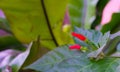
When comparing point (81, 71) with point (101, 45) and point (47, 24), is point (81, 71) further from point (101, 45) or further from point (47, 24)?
point (47, 24)

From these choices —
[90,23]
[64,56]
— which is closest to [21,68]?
[64,56]

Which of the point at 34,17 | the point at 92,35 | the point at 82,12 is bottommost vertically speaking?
the point at 82,12

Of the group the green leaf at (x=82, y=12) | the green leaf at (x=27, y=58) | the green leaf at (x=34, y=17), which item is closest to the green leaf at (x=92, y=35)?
the green leaf at (x=27, y=58)

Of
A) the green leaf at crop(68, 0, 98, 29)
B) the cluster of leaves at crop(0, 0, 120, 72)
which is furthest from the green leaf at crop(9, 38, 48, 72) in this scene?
the green leaf at crop(68, 0, 98, 29)

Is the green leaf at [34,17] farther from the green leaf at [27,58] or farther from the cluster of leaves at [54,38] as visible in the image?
the green leaf at [27,58]

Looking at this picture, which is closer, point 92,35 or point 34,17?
point 92,35

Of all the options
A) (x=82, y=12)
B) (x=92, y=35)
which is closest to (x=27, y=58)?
(x=92, y=35)

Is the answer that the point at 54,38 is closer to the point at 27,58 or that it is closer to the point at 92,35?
the point at 27,58

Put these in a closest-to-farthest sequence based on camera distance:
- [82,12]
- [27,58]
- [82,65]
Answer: [82,65]
[27,58]
[82,12]
